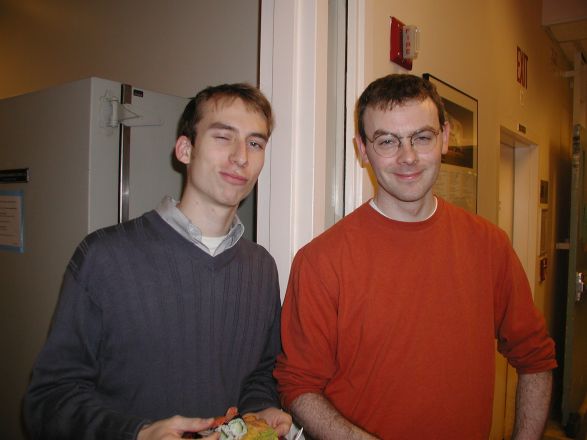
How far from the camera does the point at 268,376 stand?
4.17 ft

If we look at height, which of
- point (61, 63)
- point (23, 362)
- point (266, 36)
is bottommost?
point (23, 362)

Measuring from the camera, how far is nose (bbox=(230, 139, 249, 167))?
1.11 meters

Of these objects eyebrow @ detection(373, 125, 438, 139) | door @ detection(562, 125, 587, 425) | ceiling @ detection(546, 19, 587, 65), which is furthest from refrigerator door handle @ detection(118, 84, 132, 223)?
ceiling @ detection(546, 19, 587, 65)

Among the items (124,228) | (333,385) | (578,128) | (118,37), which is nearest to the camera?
(124,228)

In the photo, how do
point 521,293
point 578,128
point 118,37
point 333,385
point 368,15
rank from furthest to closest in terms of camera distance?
point 578,128, point 118,37, point 368,15, point 521,293, point 333,385

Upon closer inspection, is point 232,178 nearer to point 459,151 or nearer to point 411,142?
point 411,142

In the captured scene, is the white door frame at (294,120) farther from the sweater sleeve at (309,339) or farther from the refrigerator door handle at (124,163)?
the refrigerator door handle at (124,163)

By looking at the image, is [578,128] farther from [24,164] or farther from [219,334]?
[24,164]

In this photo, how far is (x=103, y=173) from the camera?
1462 mm

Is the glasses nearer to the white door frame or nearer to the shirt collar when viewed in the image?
the white door frame

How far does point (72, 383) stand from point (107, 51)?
90.4 inches

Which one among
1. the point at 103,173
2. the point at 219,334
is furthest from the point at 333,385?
the point at 103,173

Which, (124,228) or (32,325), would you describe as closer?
(124,228)

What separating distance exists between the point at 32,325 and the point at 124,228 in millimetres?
827
